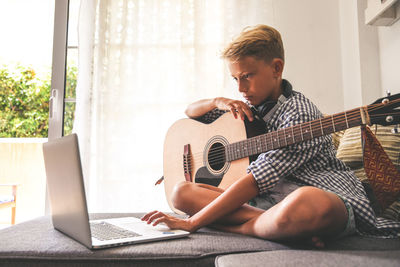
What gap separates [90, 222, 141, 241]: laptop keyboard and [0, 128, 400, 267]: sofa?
65mm

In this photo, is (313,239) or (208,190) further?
(208,190)

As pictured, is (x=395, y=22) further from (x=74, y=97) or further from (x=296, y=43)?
(x=74, y=97)

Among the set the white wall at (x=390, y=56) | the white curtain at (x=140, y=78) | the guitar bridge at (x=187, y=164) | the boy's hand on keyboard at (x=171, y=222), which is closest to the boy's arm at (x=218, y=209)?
the boy's hand on keyboard at (x=171, y=222)

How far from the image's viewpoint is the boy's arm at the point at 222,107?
120 cm

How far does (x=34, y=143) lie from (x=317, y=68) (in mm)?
3177

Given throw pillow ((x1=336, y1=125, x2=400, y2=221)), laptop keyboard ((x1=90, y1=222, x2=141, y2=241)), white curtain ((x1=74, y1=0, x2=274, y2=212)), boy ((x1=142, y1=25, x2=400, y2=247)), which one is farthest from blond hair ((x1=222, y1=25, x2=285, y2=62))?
white curtain ((x1=74, y1=0, x2=274, y2=212))

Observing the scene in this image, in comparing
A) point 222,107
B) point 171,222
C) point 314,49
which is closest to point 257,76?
point 222,107

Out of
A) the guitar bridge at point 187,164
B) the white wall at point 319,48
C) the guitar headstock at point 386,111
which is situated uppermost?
the white wall at point 319,48

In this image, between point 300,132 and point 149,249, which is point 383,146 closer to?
point 300,132

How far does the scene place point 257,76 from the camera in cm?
113

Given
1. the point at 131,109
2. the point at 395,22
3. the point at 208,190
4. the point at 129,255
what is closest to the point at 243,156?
the point at 208,190

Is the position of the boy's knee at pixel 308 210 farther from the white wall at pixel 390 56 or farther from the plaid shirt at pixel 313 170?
the white wall at pixel 390 56

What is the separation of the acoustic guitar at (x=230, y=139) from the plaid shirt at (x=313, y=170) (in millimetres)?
52

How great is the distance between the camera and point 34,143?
3715 mm
